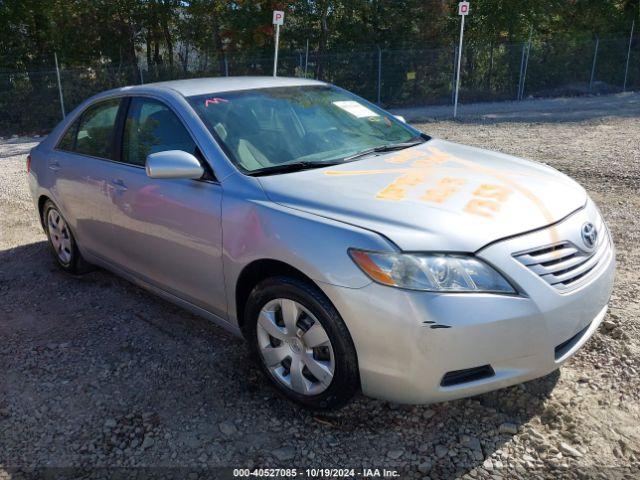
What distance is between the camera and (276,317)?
10.2 ft

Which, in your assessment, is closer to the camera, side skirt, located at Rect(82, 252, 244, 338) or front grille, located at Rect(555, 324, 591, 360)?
front grille, located at Rect(555, 324, 591, 360)

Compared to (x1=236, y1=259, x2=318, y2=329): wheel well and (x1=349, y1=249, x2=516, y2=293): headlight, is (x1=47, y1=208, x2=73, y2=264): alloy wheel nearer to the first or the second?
(x1=236, y1=259, x2=318, y2=329): wheel well

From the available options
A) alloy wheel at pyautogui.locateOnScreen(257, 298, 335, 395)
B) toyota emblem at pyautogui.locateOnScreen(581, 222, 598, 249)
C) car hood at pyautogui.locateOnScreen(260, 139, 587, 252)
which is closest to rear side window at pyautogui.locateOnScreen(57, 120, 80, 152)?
car hood at pyautogui.locateOnScreen(260, 139, 587, 252)

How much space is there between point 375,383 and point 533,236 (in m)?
0.97

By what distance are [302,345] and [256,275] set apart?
1.52 ft

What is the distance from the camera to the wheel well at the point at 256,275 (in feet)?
9.63

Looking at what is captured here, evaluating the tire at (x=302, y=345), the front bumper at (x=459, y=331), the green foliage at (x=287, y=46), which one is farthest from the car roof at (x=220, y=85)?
the green foliage at (x=287, y=46)

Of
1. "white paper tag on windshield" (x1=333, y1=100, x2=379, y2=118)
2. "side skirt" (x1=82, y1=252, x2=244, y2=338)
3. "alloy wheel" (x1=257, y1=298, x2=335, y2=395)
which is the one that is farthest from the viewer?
"white paper tag on windshield" (x1=333, y1=100, x2=379, y2=118)

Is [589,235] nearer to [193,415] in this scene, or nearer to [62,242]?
[193,415]

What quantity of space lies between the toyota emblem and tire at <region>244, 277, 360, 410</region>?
125 centimetres

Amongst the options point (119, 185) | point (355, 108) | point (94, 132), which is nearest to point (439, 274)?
point (355, 108)

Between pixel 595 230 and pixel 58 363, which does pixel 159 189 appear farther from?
pixel 595 230

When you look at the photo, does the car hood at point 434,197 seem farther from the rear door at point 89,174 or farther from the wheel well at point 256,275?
the rear door at point 89,174

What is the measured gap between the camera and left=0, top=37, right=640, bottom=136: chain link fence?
17109 millimetres
